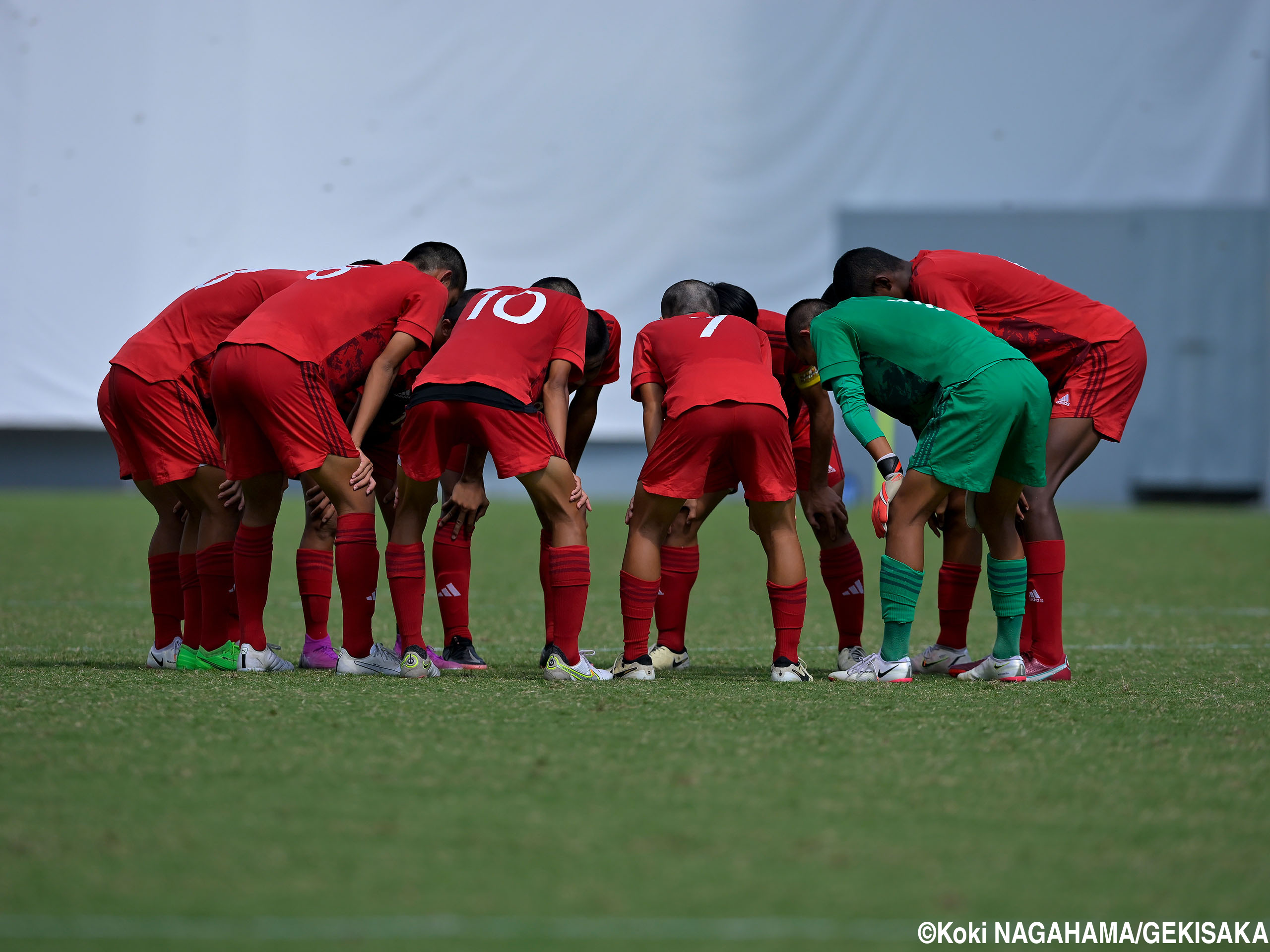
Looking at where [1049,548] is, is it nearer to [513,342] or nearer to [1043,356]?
[1043,356]

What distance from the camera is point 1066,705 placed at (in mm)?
3656

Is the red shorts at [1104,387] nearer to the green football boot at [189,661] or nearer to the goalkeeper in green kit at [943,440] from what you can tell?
the goalkeeper in green kit at [943,440]

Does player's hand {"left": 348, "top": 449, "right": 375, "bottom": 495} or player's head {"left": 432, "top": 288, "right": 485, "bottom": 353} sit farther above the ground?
player's head {"left": 432, "top": 288, "right": 485, "bottom": 353}

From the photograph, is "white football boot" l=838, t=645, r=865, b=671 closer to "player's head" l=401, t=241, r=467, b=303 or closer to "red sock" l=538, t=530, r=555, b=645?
"red sock" l=538, t=530, r=555, b=645

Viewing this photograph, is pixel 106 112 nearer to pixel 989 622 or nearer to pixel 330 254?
pixel 330 254

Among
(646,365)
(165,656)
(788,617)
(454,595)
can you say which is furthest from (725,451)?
(165,656)

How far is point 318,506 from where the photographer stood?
14.2ft

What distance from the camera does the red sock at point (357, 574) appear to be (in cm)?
421

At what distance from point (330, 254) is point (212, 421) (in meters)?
12.1

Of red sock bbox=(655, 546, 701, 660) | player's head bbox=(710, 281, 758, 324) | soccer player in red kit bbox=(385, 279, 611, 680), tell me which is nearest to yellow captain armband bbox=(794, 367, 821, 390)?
player's head bbox=(710, 281, 758, 324)

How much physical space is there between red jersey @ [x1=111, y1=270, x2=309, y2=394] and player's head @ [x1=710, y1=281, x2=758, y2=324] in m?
1.47

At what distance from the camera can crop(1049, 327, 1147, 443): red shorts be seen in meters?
4.46

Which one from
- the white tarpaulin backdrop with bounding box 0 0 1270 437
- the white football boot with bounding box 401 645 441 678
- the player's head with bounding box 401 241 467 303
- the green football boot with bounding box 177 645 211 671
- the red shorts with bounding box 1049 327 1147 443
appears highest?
the white tarpaulin backdrop with bounding box 0 0 1270 437

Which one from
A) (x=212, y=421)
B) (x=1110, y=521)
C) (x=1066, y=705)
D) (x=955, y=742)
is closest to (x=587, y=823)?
(x=955, y=742)
